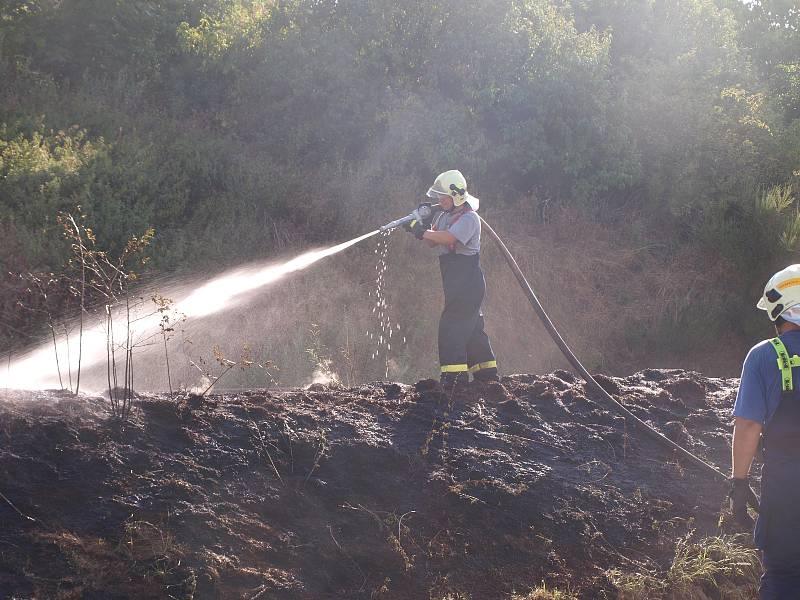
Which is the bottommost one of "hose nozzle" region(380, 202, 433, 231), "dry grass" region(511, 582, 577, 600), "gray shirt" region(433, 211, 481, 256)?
"dry grass" region(511, 582, 577, 600)

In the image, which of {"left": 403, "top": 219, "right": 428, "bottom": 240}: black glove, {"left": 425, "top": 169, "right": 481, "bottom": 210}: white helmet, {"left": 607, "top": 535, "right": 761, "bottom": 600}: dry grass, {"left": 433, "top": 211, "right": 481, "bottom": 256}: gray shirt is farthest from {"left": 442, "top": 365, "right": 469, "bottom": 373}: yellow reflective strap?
{"left": 607, "top": 535, "right": 761, "bottom": 600}: dry grass

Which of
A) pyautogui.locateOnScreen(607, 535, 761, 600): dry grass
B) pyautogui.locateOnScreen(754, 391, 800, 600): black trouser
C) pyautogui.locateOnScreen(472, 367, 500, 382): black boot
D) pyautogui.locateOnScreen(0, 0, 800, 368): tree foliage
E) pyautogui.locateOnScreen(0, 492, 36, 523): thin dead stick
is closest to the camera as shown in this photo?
pyautogui.locateOnScreen(754, 391, 800, 600): black trouser

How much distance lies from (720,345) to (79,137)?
35.4 ft

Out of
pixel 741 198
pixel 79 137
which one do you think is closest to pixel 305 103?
pixel 79 137

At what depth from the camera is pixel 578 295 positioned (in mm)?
14164

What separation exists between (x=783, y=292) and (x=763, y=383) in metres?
0.43

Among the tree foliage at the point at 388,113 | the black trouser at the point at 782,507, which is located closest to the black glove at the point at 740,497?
the black trouser at the point at 782,507

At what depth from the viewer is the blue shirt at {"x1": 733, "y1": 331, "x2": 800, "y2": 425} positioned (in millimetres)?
3722

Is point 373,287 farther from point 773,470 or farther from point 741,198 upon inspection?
point 773,470

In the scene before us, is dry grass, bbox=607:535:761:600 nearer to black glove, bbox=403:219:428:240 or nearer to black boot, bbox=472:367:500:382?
black boot, bbox=472:367:500:382

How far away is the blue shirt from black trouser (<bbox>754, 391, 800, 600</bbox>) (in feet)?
0.14

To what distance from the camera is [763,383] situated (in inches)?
148

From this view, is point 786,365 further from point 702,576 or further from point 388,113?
point 388,113

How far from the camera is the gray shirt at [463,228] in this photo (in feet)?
23.0
